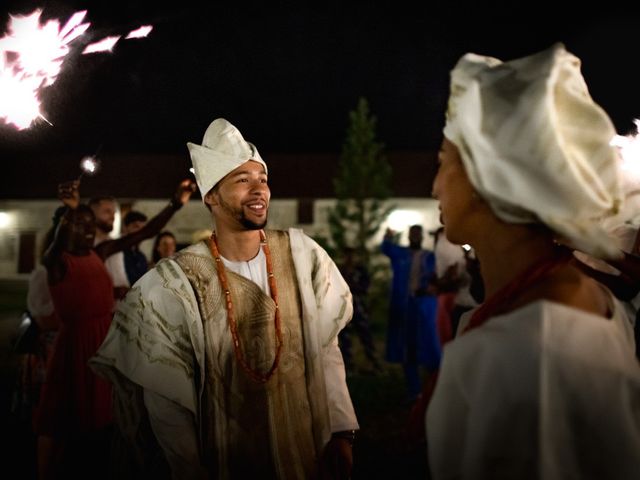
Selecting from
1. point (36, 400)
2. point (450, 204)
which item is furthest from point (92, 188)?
point (450, 204)

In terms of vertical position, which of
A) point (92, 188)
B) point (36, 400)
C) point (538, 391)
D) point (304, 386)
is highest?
point (92, 188)

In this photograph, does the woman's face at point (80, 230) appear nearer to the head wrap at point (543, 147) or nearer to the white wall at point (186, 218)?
the head wrap at point (543, 147)

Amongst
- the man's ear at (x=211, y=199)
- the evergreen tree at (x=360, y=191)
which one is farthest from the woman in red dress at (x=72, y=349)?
the evergreen tree at (x=360, y=191)

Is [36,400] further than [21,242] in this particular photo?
No

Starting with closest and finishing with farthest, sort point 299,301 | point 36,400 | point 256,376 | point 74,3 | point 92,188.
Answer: point 256,376
point 299,301
point 74,3
point 36,400
point 92,188

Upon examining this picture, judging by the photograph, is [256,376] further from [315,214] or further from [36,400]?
[315,214]

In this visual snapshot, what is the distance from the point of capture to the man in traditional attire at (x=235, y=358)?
3.04 m

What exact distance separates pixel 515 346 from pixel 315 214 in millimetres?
29376

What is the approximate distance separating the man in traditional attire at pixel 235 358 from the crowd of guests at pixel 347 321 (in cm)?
1

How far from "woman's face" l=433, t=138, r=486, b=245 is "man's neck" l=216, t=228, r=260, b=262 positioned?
1781mm

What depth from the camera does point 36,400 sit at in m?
5.96

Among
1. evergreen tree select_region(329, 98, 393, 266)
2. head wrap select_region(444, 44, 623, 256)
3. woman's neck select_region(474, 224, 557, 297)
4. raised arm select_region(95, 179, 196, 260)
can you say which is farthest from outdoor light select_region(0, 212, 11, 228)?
head wrap select_region(444, 44, 623, 256)

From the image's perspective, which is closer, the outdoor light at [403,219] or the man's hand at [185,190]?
the man's hand at [185,190]

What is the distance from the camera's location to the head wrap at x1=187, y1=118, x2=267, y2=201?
3.56 meters
